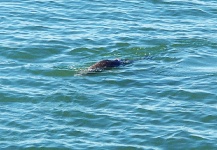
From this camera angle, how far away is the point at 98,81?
20062 millimetres

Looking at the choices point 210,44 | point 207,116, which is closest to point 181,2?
point 210,44

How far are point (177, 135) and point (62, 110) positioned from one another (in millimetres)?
3221

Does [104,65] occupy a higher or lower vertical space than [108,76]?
higher

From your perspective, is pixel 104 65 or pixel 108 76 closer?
pixel 108 76

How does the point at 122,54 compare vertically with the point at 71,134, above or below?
above

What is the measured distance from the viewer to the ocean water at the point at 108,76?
659 inches

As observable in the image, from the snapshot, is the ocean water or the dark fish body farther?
the dark fish body

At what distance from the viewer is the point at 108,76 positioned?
2048 centimetres

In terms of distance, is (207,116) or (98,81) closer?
(207,116)

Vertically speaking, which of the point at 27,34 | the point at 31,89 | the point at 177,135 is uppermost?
the point at 27,34

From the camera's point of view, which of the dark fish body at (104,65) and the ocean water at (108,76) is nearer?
the ocean water at (108,76)

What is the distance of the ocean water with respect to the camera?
659 inches

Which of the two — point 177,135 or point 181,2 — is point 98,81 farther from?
point 181,2

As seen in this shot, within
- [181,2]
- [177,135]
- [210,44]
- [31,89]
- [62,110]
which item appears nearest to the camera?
[177,135]
